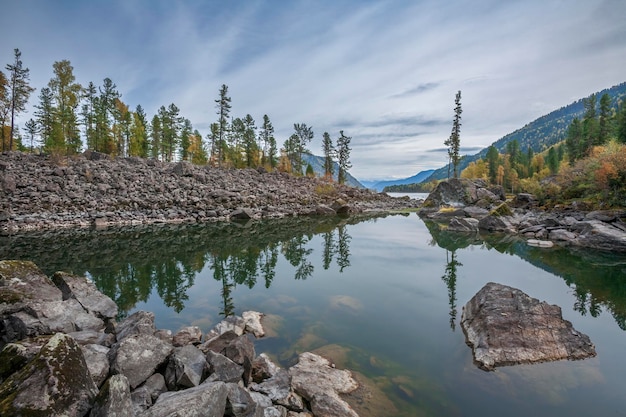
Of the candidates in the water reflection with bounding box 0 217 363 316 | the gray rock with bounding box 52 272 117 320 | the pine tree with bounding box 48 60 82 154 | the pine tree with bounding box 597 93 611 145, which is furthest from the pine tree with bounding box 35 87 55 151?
the pine tree with bounding box 597 93 611 145

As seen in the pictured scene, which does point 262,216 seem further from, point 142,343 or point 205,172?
point 142,343

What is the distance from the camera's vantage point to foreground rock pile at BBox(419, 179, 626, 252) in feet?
74.5

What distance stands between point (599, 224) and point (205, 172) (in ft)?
170

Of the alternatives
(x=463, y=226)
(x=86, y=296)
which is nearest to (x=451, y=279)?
(x=86, y=296)

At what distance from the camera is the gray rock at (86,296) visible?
8.35 m

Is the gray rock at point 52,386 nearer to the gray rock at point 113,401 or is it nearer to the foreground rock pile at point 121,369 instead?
the foreground rock pile at point 121,369

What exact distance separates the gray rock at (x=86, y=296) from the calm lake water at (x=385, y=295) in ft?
6.65

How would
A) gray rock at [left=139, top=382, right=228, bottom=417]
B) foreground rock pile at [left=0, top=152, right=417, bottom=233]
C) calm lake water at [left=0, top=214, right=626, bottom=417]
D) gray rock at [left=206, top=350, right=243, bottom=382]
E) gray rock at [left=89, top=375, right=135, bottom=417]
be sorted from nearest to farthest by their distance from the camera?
gray rock at [left=89, top=375, right=135, bottom=417] → gray rock at [left=139, top=382, right=228, bottom=417] → gray rock at [left=206, top=350, right=243, bottom=382] → calm lake water at [left=0, top=214, right=626, bottom=417] → foreground rock pile at [left=0, top=152, right=417, bottom=233]

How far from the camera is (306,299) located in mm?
12547

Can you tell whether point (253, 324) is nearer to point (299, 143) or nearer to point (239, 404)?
point (239, 404)

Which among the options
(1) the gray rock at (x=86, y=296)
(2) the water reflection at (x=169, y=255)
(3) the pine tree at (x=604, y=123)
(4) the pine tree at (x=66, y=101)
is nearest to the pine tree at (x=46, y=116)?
(4) the pine tree at (x=66, y=101)

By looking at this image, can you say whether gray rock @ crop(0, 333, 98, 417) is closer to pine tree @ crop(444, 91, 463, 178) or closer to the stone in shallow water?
the stone in shallow water

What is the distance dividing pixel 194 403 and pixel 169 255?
1781 cm

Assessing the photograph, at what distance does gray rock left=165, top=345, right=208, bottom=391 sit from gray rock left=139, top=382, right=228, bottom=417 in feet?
2.07
